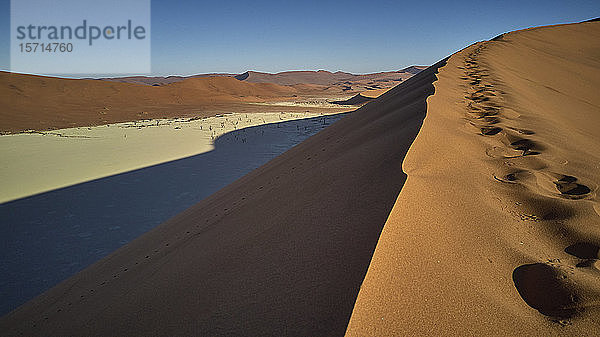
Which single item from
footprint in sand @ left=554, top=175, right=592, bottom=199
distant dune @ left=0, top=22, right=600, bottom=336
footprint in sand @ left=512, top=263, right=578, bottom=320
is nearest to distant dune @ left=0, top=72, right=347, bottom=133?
distant dune @ left=0, top=22, right=600, bottom=336

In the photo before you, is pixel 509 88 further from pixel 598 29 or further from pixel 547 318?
pixel 598 29

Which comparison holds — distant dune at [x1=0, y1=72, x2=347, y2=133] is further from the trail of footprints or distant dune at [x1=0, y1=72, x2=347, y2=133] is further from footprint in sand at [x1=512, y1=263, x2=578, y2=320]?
footprint in sand at [x1=512, y1=263, x2=578, y2=320]

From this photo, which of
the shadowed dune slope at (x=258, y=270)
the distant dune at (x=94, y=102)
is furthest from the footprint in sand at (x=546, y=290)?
the distant dune at (x=94, y=102)

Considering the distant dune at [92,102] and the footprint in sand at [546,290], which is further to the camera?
the distant dune at [92,102]

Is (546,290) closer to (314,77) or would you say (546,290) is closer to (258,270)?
(258,270)

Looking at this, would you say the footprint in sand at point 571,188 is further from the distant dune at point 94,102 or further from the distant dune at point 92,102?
the distant dune at point 92,102

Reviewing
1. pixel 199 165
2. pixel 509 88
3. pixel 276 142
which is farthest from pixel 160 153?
pixel 509 88

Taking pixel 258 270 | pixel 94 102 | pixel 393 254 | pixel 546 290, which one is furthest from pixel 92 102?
pixel 546 290

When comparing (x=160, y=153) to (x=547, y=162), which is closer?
(x=547, y=162)

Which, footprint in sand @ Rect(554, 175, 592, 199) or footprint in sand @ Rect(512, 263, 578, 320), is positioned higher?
footprint in sand @ Rect(554, 175, 592, 199)
